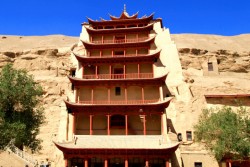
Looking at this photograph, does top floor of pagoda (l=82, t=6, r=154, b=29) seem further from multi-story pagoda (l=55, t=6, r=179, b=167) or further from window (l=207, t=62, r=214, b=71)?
window (l=207, t=62, r=214, b=71)

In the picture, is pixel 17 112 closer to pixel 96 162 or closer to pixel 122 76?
pixel 96 162

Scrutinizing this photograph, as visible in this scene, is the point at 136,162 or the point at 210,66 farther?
the point at 210,66

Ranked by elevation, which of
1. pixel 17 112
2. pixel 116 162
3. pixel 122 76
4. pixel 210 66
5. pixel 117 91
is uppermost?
pixel 210 66

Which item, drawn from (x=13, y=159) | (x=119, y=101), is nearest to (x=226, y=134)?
(x=119, y=101)

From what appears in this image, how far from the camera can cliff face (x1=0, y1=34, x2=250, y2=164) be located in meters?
31.4

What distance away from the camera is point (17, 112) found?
999 inches

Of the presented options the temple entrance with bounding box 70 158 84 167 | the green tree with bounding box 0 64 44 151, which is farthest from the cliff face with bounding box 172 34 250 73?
the green tree with bounding box 0 64 44 151

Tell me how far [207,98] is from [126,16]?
1724 centimetres

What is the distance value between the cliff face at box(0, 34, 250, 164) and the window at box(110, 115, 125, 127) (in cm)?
516

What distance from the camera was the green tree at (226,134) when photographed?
79.2ft

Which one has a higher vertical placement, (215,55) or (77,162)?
Result: (215,55)

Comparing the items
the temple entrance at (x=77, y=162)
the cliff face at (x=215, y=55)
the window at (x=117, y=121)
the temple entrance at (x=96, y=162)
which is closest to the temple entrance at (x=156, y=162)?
the temple entrance at (x=96, y=162)

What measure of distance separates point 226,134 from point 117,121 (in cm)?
1124

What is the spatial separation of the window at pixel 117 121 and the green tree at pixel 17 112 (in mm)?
7516
